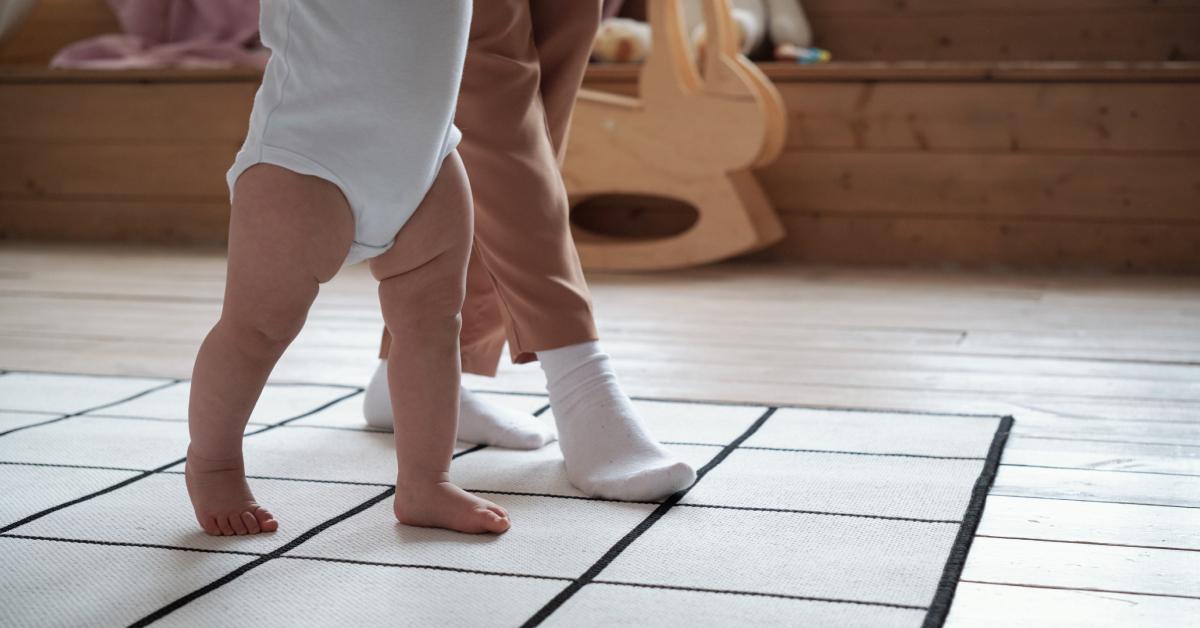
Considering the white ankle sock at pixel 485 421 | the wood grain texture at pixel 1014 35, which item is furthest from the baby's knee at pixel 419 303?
the wood grain texture at pixel 1014 35

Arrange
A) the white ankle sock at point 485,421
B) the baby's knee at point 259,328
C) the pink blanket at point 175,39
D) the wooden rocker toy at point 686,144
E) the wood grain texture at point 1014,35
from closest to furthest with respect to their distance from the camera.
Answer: the baby's knee at point 259,328, the white ankle sock at point 485,421, the wooden rocker toy at point 686,144, the wood grain texture at point 1014,35, the pink blanket at point 175,39

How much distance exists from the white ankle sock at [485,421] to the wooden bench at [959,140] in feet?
4.91

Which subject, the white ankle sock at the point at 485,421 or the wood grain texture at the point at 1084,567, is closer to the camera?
the wood grain texture at the point at 1084,567

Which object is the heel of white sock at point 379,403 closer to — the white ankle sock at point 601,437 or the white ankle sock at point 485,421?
the white ankle sock at point 485,421

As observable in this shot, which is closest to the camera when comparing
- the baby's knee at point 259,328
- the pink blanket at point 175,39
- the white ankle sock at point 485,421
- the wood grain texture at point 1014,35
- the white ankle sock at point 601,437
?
the baby's knee at point 259,328

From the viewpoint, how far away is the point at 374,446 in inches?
45.6

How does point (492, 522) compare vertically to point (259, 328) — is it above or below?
below

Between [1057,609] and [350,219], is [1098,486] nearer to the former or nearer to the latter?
[1057,609]

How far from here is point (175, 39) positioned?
123 inches

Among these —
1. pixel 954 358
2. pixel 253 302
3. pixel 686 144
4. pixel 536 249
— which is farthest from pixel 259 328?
pixel 686 144

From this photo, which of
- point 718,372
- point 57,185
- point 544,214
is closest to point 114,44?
point 57,185

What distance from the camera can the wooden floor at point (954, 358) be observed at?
844 mm

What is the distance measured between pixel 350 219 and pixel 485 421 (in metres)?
Result: 0.38

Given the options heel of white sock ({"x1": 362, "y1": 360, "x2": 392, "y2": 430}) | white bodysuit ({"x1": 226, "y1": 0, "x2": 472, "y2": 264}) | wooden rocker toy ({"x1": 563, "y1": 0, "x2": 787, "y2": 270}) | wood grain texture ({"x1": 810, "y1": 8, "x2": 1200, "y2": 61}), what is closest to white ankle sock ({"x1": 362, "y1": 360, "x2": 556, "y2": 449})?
heel of white sock ({"x1": 362, "y1": 360, "x2": 392, "y2": 430})
